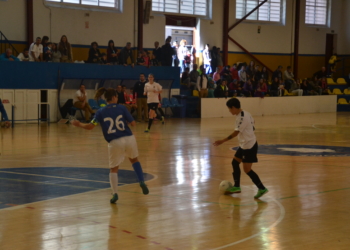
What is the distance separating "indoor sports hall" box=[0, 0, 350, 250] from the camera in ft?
21.2

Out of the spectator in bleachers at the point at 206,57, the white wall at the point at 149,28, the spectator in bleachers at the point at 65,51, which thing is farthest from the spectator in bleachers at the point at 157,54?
the spectator in bleachers at the point at 206,57

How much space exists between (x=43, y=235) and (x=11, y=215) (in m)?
1.10

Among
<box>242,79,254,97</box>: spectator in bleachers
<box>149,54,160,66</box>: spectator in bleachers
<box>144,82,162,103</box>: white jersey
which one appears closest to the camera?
<box>144,82,162,103</box>: white jersey

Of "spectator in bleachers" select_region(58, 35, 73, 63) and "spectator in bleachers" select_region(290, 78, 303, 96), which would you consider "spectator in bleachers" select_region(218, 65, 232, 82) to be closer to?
"spectator in bleachers" select_region(290, 78, 303, 96)

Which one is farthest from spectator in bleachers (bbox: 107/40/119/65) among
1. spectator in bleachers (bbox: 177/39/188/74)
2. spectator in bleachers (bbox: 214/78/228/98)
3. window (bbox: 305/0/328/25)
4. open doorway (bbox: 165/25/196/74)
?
window (bbox: 305/0/328/25)

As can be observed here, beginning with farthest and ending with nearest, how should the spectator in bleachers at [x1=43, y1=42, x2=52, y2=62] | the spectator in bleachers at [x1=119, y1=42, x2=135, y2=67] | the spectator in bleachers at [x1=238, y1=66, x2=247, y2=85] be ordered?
the spectator in bleachers at [x1=238, y1=66, x2=247, y2=85] → the spectator in bleachers at [x1=119, y1=42, x2=135, y2=67] → the spectator in bleachers at [x1=43, y1=42, x2=52, y2=62]

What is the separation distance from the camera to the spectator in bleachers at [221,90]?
2911 cm

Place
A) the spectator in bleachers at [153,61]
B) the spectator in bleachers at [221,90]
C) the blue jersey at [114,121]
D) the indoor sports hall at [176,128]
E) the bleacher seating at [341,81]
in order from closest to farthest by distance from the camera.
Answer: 1. the indoor sports hall at [176,128]
2. the blue jersey at [114,121]
3. the spectator in bleachers at [153,61]
4. the spectator in bleachers at [221,90]
5. the bleacher seating at [341,81]

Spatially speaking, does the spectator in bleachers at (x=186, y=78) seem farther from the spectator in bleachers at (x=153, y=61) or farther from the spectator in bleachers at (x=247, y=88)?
the spectator in bleachers at (x=247, y=88)

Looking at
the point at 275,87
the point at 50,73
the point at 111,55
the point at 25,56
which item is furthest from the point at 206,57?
the point at 25,56

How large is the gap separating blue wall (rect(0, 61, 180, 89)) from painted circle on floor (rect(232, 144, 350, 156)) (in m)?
12.1

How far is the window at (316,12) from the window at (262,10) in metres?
2.80

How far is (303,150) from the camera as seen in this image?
48.0ft

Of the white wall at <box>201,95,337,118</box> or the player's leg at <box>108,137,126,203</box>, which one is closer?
the player's leg at <box>108,137,126,203</box>
